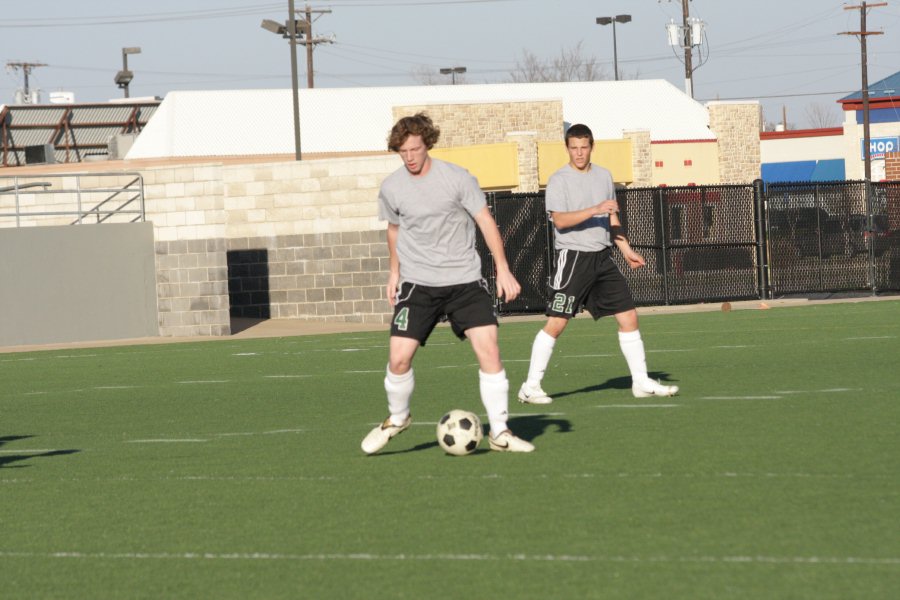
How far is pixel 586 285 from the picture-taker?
1159 centimetres

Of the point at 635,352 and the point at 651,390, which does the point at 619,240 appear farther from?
the point at 651,390

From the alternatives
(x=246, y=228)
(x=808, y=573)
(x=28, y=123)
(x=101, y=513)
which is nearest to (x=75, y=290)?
(x=246, y=228)

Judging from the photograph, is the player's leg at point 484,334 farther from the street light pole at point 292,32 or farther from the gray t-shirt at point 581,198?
the street light pole at point 292,32

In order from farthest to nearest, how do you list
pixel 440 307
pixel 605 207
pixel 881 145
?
pixel 881 145
pixel 605 207
pixel 440 307

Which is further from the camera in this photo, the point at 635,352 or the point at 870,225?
the point at 870,225

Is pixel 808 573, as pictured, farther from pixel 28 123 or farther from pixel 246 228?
pixel 28 123

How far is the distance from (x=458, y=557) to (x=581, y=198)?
17.8ft

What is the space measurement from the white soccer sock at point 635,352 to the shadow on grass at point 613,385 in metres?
0.91

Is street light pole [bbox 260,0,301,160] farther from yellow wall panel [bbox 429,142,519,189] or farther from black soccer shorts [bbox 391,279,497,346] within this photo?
→ black soccer shorts [bbox 391,279,497,346]

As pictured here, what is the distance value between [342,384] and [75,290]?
11304 millimetres

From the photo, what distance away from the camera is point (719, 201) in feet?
90.6

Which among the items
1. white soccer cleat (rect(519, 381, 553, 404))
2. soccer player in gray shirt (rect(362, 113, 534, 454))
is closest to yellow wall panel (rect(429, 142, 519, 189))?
white soccer cleat (rect(519, 381, 553, 404))

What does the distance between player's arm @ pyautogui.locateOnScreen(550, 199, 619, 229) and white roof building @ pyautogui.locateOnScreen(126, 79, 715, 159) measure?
4503cm

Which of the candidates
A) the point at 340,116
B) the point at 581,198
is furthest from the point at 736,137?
the point at 581,198
